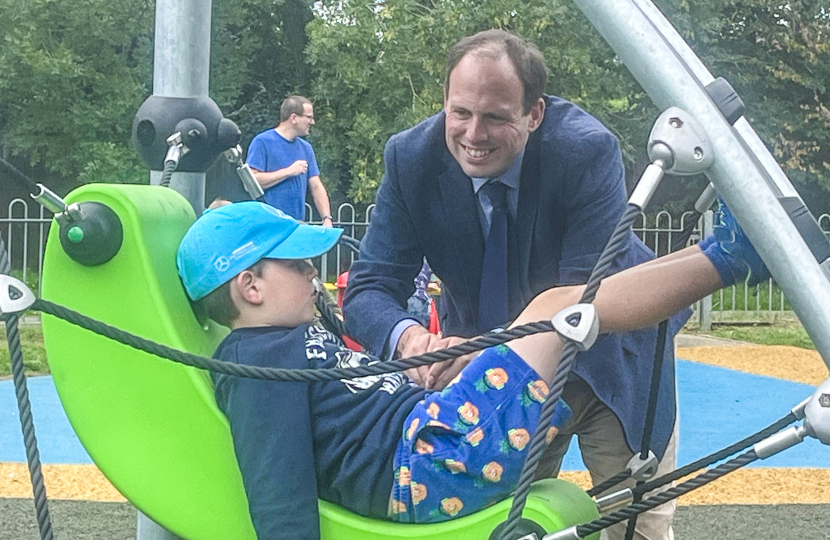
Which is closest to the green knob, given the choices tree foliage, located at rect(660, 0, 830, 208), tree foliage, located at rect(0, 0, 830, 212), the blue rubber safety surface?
the blue rubber safety surface

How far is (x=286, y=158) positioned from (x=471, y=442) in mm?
5473

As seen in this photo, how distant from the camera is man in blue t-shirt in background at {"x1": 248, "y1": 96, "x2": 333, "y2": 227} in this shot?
6.80m

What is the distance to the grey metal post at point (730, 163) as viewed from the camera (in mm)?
1233

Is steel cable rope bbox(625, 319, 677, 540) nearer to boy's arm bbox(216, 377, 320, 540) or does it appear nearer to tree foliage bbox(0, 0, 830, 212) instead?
boy's arm bbox(216, 377, 320, 540)

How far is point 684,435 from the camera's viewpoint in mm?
5133

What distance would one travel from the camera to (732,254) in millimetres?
1457

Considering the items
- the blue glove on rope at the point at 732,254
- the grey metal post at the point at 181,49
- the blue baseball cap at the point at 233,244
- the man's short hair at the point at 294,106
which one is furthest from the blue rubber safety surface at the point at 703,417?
the blue glove on rope at the point at 732,254

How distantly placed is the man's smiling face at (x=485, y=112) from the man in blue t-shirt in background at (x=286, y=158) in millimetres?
4584

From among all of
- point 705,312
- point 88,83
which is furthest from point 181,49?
point 88,83

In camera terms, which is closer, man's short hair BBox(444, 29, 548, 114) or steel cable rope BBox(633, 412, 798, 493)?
steel cable rope BBox(633, 412, 798, 493)

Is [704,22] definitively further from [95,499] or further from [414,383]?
[414,383]

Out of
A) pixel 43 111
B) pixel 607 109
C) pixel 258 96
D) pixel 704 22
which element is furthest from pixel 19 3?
pixel 704 22

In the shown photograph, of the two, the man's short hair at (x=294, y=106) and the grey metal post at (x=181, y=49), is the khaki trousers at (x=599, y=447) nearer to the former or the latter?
the grey metal post at (x=181, y=49)

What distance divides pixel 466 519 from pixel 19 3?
1631cm
